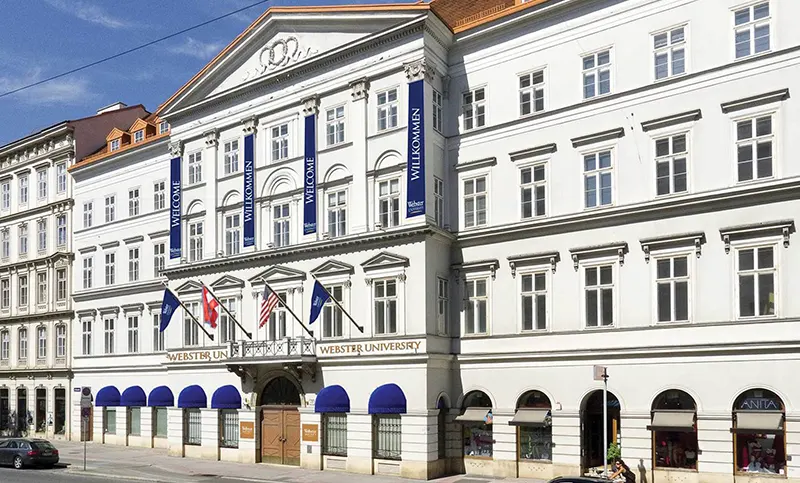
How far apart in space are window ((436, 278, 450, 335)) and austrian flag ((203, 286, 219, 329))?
37.8 ft

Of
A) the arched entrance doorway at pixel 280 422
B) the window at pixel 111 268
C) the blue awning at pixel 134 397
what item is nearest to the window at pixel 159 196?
the window at pixel 111 268

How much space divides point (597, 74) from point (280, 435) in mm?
21456

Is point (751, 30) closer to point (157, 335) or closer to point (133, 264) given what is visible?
point (157, 335)

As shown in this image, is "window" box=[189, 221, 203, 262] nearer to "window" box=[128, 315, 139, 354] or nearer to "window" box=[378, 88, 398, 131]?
"window" box=[128, 315, 139, 354]

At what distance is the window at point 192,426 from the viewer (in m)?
44.0

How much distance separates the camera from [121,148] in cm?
5331

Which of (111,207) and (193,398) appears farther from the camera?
(111,207)

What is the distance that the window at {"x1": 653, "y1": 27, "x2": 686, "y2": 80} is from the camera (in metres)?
31.2

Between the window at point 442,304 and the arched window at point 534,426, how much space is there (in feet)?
14.6

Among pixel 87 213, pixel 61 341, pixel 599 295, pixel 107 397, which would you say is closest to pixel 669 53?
pixel 599 295

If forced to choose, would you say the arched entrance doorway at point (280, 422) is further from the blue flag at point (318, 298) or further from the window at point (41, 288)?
the window at point (41, 288)

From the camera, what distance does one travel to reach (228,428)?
42344 mm

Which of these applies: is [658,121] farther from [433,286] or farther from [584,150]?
[433,286]

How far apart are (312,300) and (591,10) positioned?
1655 cm
